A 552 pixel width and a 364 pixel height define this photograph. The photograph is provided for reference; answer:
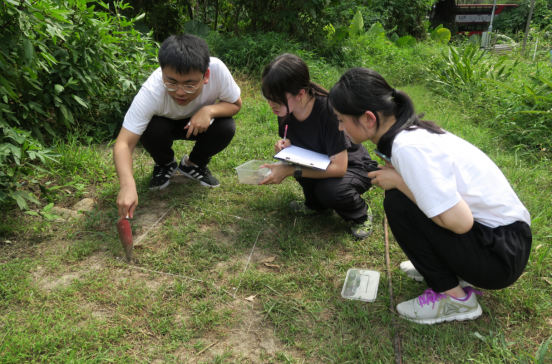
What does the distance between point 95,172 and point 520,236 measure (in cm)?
268

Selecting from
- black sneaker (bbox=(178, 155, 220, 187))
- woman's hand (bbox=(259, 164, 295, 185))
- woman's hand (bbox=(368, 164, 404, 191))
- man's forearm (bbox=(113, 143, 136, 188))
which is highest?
woman's hand (bbox=(368, 164, 404, 191))

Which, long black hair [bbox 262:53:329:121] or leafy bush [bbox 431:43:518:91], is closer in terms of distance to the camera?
long black hair [bbox 262:53:329:121]

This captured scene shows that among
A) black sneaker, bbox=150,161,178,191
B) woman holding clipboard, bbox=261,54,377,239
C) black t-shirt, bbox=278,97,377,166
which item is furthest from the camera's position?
black sneaker, bbox=150,161,178,191

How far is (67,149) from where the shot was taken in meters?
3.03

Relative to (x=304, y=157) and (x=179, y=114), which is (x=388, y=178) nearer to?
(x=304, y=157)

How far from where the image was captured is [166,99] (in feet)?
8.34

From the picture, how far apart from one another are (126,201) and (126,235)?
0.21 metres

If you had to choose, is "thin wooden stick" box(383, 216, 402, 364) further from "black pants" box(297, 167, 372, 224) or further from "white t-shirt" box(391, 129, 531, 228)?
"white t-shirt" box(391, 129, 531, 228)

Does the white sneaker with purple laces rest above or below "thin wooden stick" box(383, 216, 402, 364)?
above

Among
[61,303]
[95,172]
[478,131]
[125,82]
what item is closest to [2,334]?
[61,303]

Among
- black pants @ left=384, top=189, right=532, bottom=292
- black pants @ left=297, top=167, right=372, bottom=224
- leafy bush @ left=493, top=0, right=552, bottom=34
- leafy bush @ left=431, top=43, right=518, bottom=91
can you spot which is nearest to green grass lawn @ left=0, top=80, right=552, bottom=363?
black pants @ left=297, top=167, right=372, bottom=224

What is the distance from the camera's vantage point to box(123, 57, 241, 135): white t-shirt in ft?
7.86

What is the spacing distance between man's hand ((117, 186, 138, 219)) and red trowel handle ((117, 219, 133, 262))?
0.05 metres

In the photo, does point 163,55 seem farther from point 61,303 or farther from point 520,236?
point 520,236
